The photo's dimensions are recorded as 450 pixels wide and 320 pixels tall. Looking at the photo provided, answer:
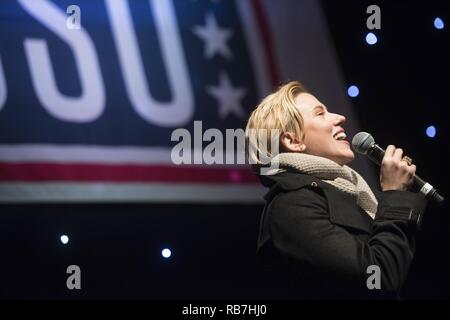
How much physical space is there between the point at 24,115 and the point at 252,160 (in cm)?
105

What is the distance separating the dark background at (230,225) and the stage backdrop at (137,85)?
0.07 meters

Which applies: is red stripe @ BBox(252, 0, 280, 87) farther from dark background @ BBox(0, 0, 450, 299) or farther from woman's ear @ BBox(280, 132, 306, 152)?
woman's ear @ BBox(280, 132, 306, 152)

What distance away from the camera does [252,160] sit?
190 cm

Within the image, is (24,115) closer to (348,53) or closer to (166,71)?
(166,71)

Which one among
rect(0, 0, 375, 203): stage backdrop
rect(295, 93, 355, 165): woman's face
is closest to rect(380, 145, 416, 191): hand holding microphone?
rect(295, 93, 355, 165): woman's face

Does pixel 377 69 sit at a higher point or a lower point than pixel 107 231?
higher

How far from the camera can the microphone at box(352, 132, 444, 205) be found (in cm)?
180

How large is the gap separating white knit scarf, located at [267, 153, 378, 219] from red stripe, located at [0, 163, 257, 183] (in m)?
0.79

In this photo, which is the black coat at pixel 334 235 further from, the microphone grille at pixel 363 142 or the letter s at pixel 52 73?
the letter s at pixel 52 73

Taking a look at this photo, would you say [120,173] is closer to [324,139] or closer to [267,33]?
[267,33]

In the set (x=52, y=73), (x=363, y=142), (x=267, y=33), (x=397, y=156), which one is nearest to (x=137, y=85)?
(x=52, y=73)
